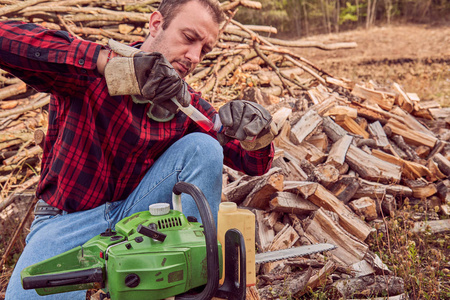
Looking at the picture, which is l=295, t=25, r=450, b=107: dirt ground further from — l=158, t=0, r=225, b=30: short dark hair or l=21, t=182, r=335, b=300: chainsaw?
l=21, t=182, r=335, b=300: chainsaw

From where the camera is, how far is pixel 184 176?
6.01 feet

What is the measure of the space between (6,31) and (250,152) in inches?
52.2

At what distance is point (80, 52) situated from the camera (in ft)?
4.71

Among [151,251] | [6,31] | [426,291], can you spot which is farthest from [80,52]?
[426,291]

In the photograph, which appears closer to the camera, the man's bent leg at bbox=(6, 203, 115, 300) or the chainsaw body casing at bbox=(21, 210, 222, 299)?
the chainsaw body casing at bbox=(21, 210, 222, 299)

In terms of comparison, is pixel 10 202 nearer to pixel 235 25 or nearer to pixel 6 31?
pixel 6 31

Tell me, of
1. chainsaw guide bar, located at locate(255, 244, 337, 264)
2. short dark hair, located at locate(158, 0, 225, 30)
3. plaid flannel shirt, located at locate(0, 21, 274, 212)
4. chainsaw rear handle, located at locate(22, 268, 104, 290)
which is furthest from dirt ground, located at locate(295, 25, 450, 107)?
chainsaw rear handle, located at locate(22, 268, 104, 290)

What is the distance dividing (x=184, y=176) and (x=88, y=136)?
534mm

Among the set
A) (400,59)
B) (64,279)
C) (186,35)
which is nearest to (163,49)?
(186,35)

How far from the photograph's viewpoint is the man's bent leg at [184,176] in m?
1.83

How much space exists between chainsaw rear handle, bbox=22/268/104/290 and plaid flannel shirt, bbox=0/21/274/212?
0.66 m

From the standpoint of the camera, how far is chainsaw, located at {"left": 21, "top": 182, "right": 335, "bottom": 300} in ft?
3.95

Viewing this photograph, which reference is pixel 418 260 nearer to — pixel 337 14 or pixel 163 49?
pixel 163 49

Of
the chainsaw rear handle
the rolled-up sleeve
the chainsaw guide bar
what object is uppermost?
the rolled-up sleeve
